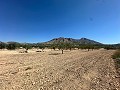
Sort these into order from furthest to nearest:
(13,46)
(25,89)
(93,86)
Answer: (13,46), (93,86), (25,89)

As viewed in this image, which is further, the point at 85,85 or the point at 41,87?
the point at 85,85

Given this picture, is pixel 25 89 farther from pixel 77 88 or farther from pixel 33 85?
pixel 77 88

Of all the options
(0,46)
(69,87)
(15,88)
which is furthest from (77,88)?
(0,46)

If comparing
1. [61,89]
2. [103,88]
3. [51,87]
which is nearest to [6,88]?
[51,87]

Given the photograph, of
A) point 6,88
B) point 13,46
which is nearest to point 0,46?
point 13,46

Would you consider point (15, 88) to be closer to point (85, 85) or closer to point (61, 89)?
point (61, 89)

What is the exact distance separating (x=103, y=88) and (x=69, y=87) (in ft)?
7.28

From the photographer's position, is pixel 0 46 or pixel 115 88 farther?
pixel 0 46

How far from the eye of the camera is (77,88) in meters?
9.66

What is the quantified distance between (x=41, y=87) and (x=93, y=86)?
351cm

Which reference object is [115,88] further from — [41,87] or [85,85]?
[41,87]

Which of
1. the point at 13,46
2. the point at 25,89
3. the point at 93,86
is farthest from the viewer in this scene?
the point at 13,46

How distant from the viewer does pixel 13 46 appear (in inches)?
3748

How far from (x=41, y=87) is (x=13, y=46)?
90.2 meters
